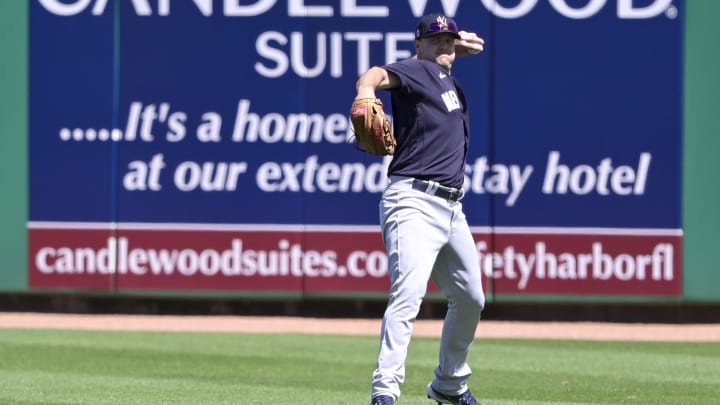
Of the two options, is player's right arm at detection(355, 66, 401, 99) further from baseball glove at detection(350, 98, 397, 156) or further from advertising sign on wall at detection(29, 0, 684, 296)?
advertising sign on wall at detection(29, 0, 684, 296)

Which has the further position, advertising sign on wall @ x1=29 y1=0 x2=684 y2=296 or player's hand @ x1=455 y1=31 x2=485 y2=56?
advertising sign on wall @ x1=29 y1=0 x2=684 y2=296

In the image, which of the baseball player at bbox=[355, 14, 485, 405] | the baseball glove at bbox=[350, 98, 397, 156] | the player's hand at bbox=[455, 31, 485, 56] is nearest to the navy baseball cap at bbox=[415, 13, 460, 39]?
the baseball player at bbox=[355, 14, 485, 405]

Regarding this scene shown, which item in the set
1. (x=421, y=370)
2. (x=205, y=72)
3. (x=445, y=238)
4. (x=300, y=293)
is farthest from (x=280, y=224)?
(x=445, y=238)

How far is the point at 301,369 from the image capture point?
1082 cm

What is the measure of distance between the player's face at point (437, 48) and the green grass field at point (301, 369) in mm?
2009

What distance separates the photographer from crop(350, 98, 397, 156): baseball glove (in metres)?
6.91

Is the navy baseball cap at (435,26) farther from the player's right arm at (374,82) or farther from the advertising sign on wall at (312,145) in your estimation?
the advertising sign on wall at (312,145)

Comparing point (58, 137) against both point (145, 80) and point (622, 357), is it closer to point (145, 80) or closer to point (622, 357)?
point (145, 80)

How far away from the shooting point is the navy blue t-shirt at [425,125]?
7.15 m

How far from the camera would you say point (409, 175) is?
7164 millimetres

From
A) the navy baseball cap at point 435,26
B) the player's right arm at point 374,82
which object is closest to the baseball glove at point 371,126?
the player's right arm at point 374,82

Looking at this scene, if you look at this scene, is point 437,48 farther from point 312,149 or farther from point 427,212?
point 312,149

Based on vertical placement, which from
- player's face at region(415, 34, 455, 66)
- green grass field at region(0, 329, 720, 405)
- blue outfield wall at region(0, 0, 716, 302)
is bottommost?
green grass field at region(0, 329, 720, 405)

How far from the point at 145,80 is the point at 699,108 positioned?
5150 millimetres
